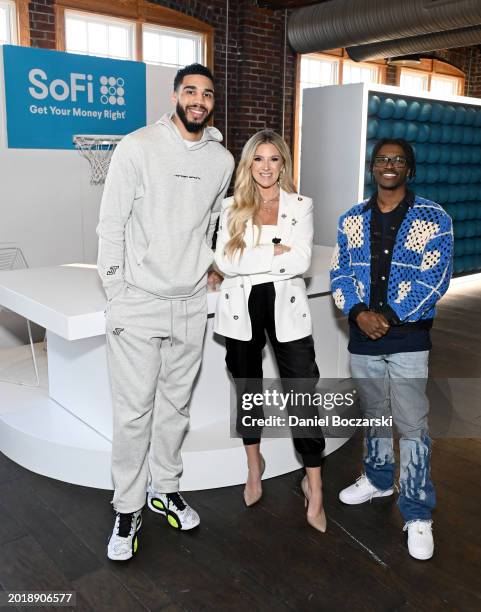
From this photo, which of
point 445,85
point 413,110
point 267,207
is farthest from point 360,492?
point 445,85

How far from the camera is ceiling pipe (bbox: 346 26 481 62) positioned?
7555mm

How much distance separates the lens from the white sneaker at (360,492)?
8.96ft

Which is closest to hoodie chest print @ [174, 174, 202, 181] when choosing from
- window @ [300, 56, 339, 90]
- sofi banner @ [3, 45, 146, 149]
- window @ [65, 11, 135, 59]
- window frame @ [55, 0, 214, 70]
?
sofi banner @ [3, 45, 146, 149]

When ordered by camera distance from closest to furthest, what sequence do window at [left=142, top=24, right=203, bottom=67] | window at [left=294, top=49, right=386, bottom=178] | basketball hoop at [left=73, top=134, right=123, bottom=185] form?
basketball hoop at [left=73, top=134, right=123, bottom=185] → window at [left=142, top=24, right=203, bottom=67] → window at [left=294, top=49, right=386, bottom=178]

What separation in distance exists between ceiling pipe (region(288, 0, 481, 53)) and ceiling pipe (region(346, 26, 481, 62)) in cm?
65

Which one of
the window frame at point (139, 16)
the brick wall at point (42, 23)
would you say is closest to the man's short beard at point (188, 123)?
the brick wall at point (42, 23)

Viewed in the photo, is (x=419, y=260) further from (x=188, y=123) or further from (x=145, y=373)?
(x=145, y=373)

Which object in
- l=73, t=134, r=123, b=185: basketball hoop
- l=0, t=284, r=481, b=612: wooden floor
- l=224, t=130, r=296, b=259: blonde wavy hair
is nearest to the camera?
l=0, t=284, r=481, b=612: wooden floor

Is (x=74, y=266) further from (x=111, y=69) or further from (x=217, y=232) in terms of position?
(x=111, y=69)

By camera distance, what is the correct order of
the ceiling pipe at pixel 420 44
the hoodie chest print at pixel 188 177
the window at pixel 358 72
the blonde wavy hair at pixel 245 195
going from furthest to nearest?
1. the window at pixel 358 72
2. the ceiling pipe at pixel 420 44
3. the blonde wavy hair at pixel 245 195
4. the hoodie chest print at pixel 188 177

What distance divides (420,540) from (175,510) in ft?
3.07

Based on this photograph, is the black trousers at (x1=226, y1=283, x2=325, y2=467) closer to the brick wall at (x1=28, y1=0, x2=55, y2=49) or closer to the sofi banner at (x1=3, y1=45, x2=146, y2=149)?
the sofi banner at (x1=3, y1=45, x2=146, y2=149)

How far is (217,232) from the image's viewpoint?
97.5 inches

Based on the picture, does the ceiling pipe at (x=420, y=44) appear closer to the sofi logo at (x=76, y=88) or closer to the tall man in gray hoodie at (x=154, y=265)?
the sofi logo at (x=76, y=88)
